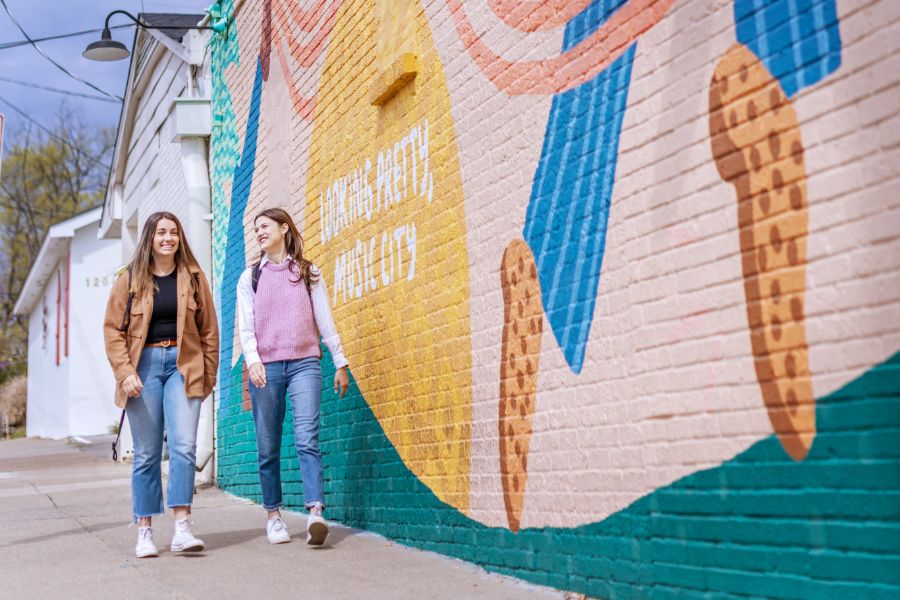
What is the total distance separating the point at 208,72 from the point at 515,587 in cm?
808

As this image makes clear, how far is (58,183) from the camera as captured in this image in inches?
1764

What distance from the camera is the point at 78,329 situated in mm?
26016

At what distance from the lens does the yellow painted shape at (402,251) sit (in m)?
6.21

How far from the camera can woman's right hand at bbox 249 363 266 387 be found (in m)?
6.85

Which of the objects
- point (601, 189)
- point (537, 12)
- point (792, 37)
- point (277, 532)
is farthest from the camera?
point (277, 532)

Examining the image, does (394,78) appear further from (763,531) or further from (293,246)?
(763,531)

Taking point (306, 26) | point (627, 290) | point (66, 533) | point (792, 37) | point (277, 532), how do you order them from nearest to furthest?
point (792, 37) → point (627, 290) → point (277, 532) → point (66, 533) → point (306, 26)

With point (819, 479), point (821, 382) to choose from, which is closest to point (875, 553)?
point (819, 479)

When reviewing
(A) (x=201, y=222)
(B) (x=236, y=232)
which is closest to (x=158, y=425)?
(B) (x=236, y=232)


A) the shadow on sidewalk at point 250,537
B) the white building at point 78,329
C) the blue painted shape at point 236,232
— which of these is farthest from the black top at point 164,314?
the white building at point 78,329

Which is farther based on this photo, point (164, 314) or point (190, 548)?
point (164, 314)

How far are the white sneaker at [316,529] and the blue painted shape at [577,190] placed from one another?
2.17m

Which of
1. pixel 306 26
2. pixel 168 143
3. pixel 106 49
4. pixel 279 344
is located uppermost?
pixel 106 49

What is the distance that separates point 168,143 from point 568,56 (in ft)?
31.2
